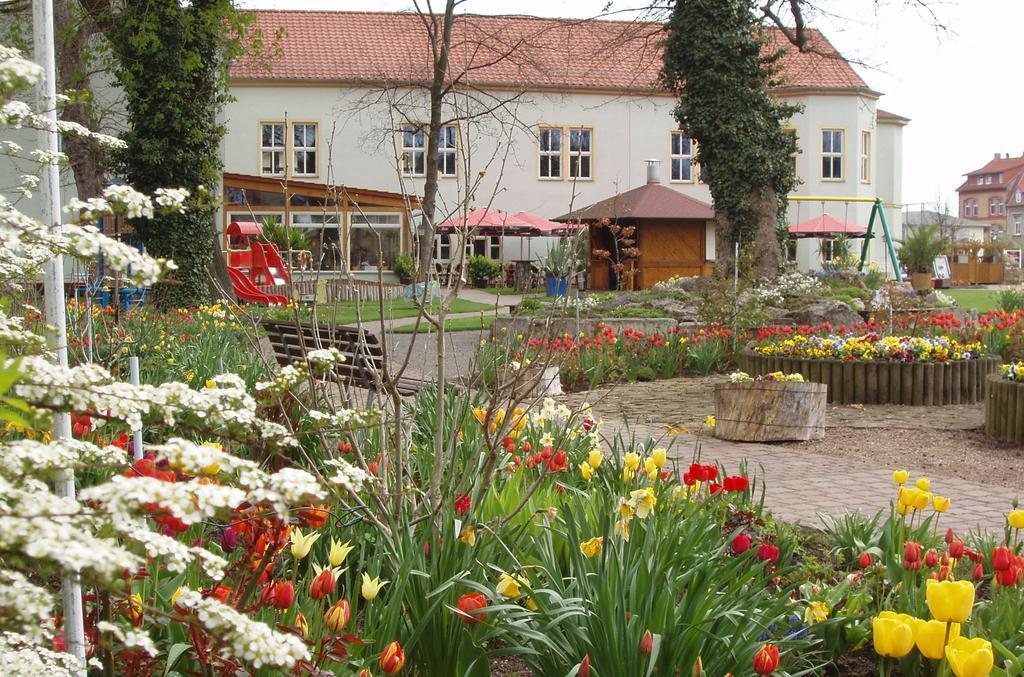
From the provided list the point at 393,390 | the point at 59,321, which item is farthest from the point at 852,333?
the point at 59,321

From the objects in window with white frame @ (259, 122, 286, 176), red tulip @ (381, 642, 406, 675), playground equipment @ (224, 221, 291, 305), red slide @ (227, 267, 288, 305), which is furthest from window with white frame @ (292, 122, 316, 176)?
red tulip @ (381, 642, 406, 675)

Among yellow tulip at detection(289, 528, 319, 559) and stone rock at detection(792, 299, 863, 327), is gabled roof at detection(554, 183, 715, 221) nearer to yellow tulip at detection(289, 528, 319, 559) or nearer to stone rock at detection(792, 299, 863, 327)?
stone rock at detection(792, 299, 863, 327)

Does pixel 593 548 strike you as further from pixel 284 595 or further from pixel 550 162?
pixel 550 162

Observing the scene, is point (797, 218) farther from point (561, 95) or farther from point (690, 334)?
point (690, 334)

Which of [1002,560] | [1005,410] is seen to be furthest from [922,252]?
[1002,560]

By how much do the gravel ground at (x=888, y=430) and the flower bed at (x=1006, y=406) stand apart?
0.41 feet

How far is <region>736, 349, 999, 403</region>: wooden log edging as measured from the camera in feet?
33.6

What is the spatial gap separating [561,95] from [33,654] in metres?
36.5

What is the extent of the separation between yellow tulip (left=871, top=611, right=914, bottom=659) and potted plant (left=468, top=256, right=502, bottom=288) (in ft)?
100

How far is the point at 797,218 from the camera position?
3788 cm

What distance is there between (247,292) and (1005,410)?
15.6m

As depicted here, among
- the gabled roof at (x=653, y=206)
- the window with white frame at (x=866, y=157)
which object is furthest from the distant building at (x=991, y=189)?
the gabled roof at (x=653, y=206)

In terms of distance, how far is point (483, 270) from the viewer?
3328 cm

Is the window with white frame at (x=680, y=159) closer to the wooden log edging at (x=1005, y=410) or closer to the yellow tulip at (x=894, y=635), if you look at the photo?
the wooden log edging at (x=1005, y=410)
